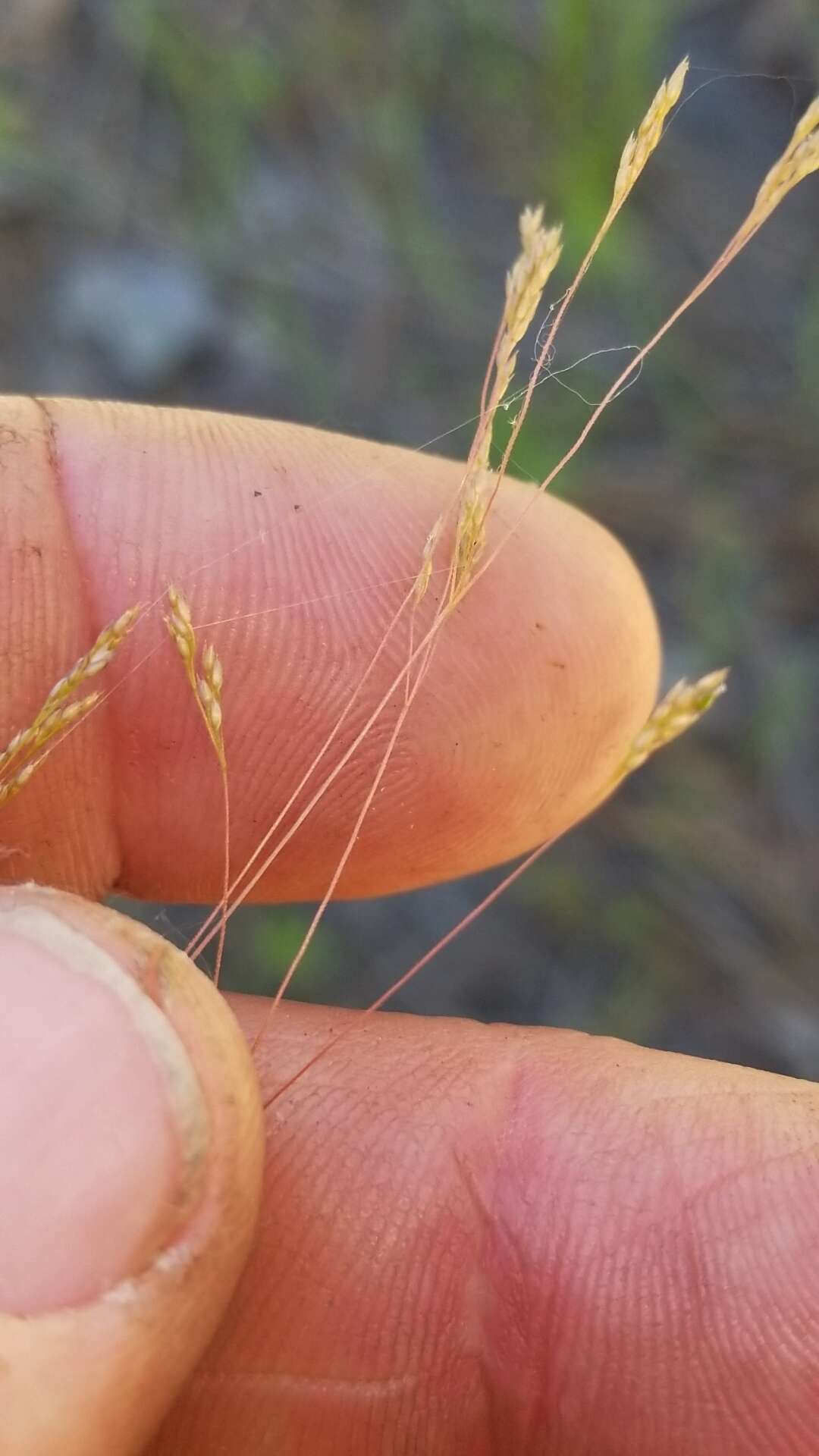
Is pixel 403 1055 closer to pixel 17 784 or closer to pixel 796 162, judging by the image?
pixel 17 784

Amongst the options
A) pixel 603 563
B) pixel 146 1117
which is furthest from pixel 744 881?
pixel 146 1117

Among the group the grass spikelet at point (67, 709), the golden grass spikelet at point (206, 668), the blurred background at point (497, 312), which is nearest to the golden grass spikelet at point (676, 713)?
the golden grass spikelet at point (206, 668)

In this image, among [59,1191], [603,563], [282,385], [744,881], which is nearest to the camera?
[59,1191]

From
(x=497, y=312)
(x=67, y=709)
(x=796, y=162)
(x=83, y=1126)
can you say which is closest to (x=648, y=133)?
(x=796, y=162)

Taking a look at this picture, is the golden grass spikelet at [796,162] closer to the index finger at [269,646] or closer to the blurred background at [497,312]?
the index finger at [269,646]

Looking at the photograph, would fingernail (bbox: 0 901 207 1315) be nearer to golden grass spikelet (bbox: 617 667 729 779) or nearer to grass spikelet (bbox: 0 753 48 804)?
grass spikelet (bbox: 0 753 48 804)

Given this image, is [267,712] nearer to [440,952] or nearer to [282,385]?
[440,952]
